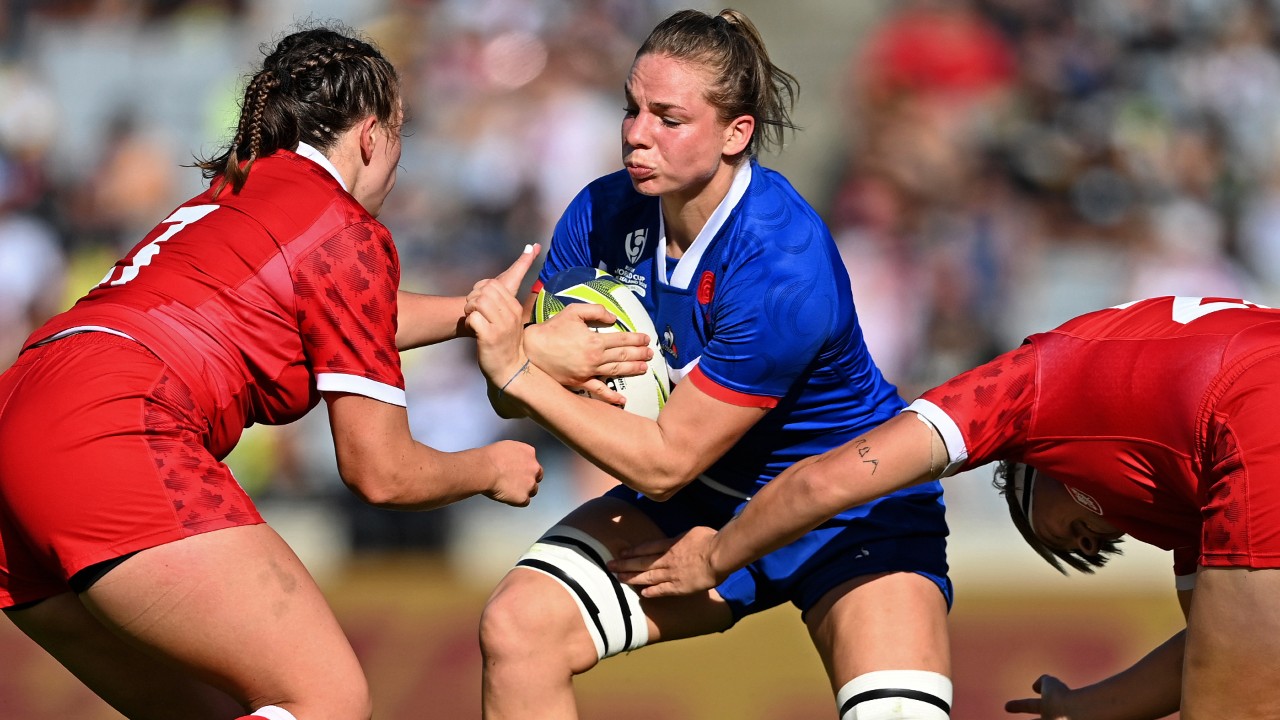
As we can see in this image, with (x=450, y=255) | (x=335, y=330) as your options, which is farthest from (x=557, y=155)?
(x=335, y=330)

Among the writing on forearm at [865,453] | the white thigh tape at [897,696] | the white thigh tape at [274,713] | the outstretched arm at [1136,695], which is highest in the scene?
the writing on forearm at [865,453]

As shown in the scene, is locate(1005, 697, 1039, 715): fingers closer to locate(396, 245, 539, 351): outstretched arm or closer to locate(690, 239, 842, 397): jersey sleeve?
locate(690, 239, 842, 397): jersey sleeve

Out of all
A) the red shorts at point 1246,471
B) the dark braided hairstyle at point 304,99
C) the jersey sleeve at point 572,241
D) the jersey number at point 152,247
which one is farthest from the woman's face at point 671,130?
the red shorts at point 1246,471

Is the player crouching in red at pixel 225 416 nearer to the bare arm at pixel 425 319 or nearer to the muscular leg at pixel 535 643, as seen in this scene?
the muscular leg at pixel 535 643

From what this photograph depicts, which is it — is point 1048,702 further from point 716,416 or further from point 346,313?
point 346,313

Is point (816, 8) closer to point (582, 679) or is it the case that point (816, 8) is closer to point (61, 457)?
point (582, 679)

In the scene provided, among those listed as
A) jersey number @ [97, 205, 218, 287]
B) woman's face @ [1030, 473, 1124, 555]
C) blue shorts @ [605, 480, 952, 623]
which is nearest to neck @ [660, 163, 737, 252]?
blue shorts @ [605, 480, 952, 623]

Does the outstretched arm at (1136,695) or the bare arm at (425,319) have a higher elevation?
the bare arm at (425,319)

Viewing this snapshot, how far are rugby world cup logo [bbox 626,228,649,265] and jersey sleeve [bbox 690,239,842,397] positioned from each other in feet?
1.62

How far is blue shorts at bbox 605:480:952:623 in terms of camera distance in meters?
3.93

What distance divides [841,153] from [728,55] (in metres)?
6.59

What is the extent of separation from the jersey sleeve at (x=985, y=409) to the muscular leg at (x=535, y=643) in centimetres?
108

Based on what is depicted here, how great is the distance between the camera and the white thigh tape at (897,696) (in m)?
3.59

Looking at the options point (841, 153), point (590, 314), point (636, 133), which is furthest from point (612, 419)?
point (841, 153)
